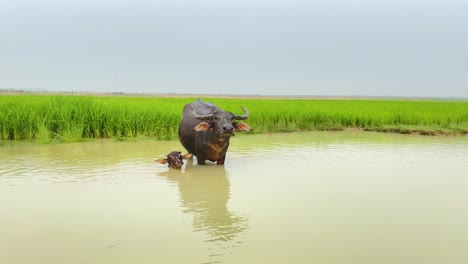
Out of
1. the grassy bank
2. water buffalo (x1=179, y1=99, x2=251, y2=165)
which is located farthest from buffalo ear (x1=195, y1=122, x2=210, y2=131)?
→ the grassy bank

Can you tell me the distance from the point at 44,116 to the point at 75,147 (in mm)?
2117

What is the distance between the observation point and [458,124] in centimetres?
1311

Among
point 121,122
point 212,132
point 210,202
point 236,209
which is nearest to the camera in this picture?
point 236,209

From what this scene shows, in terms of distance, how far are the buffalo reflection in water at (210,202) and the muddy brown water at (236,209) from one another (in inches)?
0.5

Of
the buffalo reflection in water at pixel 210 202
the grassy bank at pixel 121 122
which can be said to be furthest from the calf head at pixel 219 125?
the grassy bank at pixel 121 122

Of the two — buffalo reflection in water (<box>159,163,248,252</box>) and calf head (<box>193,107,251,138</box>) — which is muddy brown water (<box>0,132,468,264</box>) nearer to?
buffalo reflection in water (<box>159,163,248,252</box>)

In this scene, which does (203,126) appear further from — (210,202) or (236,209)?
(236,209)

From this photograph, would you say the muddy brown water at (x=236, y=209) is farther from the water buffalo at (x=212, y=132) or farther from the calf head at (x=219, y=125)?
the calf head at (x=219, y=125)

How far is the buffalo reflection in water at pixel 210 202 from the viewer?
10.9 ft

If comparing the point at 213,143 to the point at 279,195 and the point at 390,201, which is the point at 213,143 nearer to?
the point at 279,195

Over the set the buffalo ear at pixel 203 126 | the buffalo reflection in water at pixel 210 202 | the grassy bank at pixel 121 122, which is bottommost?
the buffalo reflection in water at pixel 210 202

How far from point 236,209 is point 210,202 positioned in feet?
1.20

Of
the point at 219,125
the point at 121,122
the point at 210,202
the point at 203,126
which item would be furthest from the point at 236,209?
the point at 121,122

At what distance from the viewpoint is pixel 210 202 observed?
426cm
